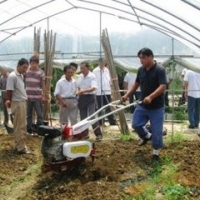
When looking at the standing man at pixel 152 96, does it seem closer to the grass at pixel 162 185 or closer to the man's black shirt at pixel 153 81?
the man's black shirt at pixel 153 81

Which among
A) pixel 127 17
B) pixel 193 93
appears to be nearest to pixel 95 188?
pixel 193 93

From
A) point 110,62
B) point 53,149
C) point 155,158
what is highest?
point 110,62

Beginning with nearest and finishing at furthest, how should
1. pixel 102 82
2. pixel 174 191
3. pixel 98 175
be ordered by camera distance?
pixel 174 191 → pixel 98 175 → pixel 102 82

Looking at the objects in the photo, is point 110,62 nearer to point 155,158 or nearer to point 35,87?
point 35,87

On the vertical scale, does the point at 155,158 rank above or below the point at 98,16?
below

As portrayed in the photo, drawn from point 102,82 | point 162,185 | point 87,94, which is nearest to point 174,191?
point 162,185

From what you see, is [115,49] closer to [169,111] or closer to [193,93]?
[169,111]

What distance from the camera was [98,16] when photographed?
13.8m

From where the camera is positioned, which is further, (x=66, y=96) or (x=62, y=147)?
(x=66, y=96)

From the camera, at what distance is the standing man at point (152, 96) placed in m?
6.57

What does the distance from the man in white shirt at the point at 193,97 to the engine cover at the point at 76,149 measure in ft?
18.1

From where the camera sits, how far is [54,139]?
6250mm

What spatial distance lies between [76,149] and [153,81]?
5.14 feet

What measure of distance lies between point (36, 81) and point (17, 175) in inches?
110
